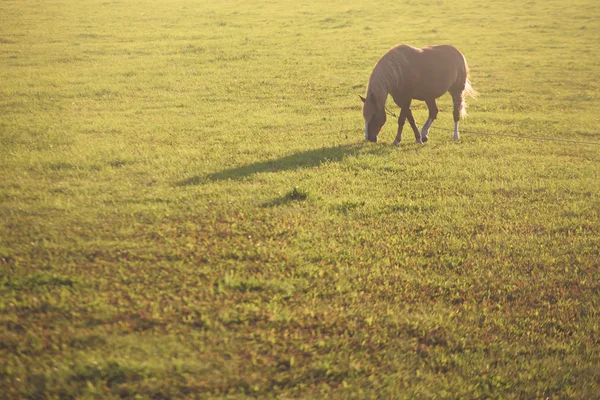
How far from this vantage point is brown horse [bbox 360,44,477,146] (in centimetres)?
1191

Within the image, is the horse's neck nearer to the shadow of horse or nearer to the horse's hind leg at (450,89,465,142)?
the shadow of horse

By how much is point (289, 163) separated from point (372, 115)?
2.66 m

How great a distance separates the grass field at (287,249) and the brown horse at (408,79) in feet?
2.26

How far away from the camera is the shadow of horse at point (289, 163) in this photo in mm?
9539

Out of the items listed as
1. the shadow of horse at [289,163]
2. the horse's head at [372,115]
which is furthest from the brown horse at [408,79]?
the shadow of horse at [289,163]

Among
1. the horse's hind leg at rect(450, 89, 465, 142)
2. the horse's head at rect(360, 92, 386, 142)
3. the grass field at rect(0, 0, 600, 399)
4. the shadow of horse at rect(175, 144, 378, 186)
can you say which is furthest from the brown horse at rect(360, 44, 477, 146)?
the shadow of horse at rect(175, 144, 378, 186)

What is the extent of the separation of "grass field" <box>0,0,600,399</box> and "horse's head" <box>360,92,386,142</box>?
12.0 inches

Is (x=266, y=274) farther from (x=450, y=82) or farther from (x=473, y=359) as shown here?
(x=450, y=82)

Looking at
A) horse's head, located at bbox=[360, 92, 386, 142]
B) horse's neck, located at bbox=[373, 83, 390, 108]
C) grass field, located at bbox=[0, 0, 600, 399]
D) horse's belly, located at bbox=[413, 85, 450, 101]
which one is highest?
horse's neck, located at bbox=[373, 83, 390, 108]

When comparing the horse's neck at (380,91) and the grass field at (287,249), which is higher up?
the horse's neck at (380,91)

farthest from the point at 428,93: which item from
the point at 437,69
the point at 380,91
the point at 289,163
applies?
the point at 289,163

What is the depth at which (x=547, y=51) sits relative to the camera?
2692 centimetres

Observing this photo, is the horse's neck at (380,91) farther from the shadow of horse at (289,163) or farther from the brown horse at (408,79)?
the shadow of horse at (289,163)

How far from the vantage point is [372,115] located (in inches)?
476
